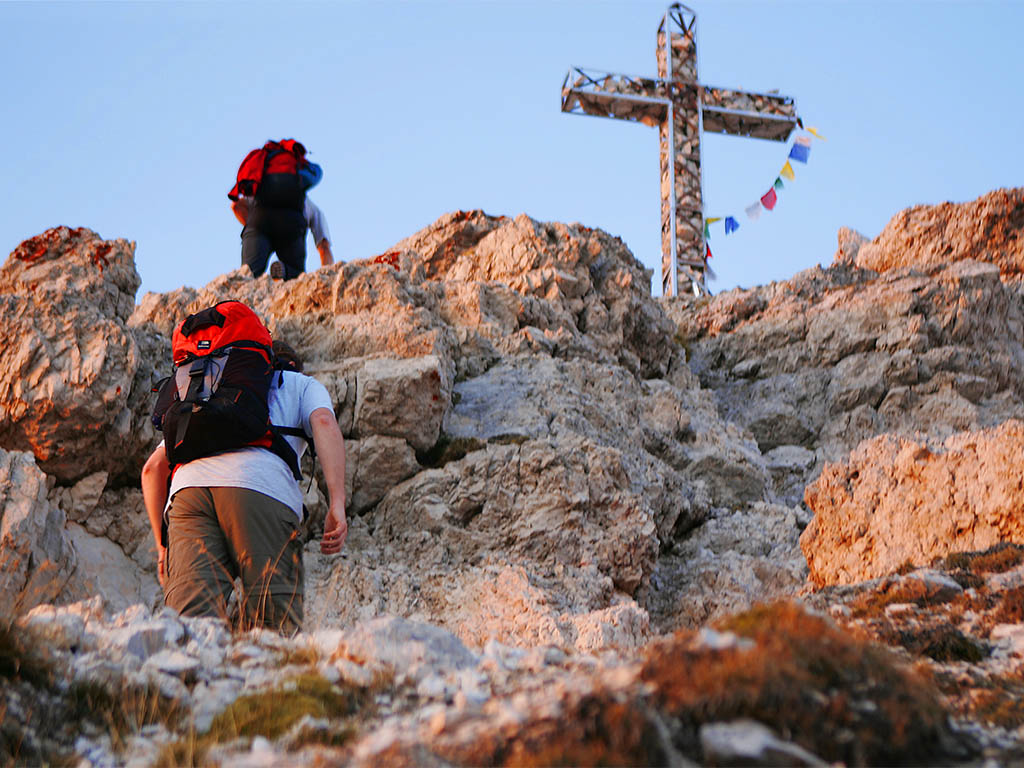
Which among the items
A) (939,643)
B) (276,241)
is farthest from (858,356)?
(939,643)

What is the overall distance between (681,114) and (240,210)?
1312cm

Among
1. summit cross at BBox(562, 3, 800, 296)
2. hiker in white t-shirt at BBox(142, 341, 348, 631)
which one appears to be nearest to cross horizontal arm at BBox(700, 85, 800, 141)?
summit cross at BBox(562, 3, 800, 296)

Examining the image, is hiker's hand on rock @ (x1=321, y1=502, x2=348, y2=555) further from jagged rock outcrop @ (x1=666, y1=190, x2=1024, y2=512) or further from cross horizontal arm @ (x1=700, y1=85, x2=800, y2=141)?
cross horizontal arm @ (x1=700, y1=85, x2=800, y2=141)

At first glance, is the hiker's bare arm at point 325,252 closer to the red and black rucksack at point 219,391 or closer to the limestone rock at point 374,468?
the limestone rock at point 374,468

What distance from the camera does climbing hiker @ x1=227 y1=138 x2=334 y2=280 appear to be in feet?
34.9

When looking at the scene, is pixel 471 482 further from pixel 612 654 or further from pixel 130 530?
pixel 612 654

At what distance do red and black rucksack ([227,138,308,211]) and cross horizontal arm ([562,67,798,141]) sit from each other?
39.0 ft

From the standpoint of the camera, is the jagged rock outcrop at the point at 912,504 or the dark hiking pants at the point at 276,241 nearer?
the jagged rock outcrop at the point at 912,504

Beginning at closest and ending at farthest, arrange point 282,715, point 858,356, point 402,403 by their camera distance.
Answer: point 282,715 → point 402,403 → point 858,356

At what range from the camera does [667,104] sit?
21562 millimetres

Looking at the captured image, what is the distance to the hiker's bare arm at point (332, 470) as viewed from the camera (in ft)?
17.7

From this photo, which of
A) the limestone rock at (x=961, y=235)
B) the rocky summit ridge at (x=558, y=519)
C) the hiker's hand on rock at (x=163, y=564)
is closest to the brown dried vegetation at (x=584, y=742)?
the rocky summit ridge at (x=558, y=519)

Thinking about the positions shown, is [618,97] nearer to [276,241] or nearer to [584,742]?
[276,241]

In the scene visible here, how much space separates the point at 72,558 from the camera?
23.8 feet
